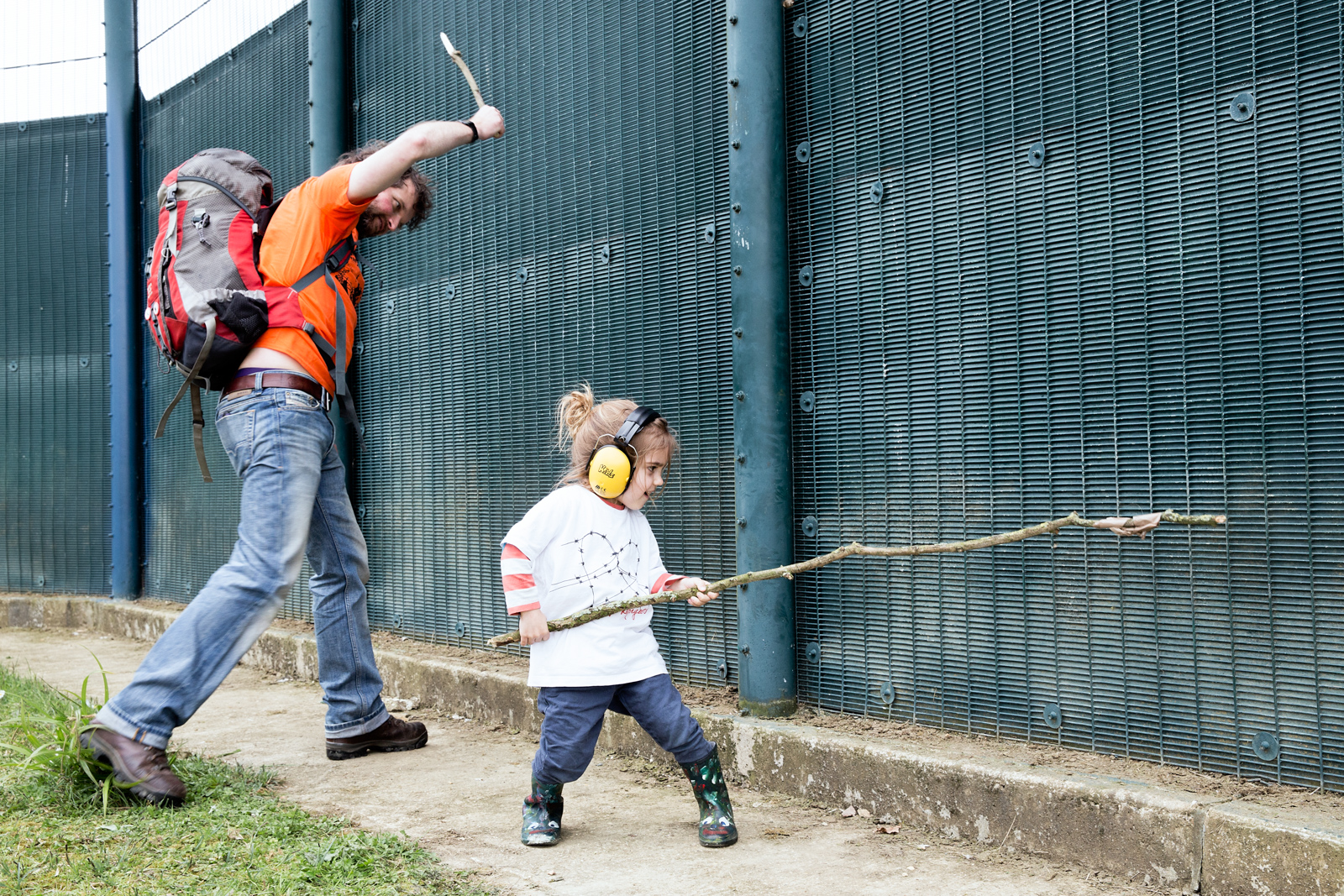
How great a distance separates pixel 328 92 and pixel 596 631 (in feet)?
11.9

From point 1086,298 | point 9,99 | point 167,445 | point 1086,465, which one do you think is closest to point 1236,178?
point 1086,298

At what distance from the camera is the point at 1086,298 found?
9.61 ft

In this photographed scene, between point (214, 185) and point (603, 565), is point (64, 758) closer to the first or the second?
point (603, 565)

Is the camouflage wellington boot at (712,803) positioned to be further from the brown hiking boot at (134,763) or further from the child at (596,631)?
the brown hiking boot at (134,763)

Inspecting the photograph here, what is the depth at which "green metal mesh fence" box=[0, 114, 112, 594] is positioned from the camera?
750cm

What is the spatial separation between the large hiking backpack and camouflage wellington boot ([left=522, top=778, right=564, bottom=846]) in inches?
58.3

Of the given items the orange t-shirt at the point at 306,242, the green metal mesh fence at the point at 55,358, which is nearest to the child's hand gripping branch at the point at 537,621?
the orange t-shirt at the point at 306,242

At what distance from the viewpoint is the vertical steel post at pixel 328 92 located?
554 cm

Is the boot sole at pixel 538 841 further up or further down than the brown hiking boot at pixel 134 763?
further down

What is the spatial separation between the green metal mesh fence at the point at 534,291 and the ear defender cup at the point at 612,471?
87cm

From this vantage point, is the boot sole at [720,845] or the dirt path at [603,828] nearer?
the dirt path at [603,828]

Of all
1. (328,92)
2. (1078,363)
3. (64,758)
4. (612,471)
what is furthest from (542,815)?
(328,92)

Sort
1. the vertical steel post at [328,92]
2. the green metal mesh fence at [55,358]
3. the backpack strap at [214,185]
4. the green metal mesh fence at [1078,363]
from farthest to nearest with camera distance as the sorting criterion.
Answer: the green metal mesh fence at [55,358]
the vertical steel post at [328,92]
the backpack strap at [214,185]
the green metal mesh fence at [1078,363]

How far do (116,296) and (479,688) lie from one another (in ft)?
14.3
